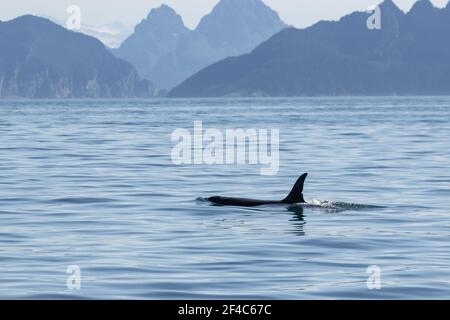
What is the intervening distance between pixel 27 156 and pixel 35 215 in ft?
82.9

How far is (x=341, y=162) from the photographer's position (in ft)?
155

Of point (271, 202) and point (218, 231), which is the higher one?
point (271, 202)

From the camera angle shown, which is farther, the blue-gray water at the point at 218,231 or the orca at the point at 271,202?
the orca at the point at 271,202

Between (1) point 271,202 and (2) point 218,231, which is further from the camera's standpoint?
(1) point 271,202

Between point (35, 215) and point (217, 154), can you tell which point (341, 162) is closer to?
point (217, 154)

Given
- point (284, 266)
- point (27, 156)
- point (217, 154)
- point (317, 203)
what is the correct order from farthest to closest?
point (217, 154)
point (27, 156)
point (317, 203)
point (284, 266)

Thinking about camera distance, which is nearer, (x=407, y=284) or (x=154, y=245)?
(x=407, y=284)

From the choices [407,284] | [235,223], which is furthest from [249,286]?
[235,223]

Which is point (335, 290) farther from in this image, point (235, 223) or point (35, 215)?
point (35, 215)

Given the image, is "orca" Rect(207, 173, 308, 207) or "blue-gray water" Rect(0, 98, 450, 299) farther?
"orca" Rect(207, 173, 308, 207)

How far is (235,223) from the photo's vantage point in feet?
84.0

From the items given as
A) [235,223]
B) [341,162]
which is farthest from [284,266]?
[341,162]

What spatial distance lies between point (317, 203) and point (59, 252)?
10.9 metres
